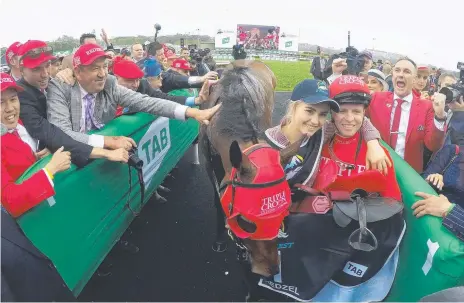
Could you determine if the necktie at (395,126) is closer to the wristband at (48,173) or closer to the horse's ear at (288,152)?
the horse's ear at (288,152)

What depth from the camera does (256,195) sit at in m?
1.56

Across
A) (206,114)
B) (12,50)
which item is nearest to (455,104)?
(206,114)

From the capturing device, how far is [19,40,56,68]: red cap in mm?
2727

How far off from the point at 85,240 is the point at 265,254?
1466mm

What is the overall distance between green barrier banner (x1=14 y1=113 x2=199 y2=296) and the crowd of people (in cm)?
12

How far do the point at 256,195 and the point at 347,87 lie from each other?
3.71 feet

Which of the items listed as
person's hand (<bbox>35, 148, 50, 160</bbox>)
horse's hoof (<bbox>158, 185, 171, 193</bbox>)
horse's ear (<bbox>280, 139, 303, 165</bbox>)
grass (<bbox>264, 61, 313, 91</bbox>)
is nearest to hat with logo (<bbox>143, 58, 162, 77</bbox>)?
horse's hoof (<bbox>158, 185, 171, 193</bbox>)

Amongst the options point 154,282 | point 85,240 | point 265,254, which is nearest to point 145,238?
point 154,282

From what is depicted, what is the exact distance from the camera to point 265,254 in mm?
1761

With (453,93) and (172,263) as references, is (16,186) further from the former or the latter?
(453,93)

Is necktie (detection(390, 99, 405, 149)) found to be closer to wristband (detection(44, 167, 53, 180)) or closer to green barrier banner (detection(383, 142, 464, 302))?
green barrier banner (detection(383, 142, 464, 302))

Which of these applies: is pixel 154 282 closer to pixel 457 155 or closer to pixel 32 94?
pixel 32 94

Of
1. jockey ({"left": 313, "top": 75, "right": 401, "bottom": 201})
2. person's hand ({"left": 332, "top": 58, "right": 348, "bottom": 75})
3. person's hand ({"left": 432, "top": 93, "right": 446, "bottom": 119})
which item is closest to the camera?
jockey ({"left": 313, "top": 75, "right": 401, "bottom": 201})

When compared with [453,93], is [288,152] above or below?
below
